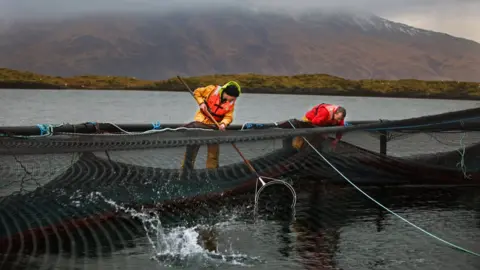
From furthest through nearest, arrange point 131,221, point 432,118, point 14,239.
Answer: point 432,118 < point 131,221 < point 14,239

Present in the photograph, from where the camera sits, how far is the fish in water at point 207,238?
30.9ft

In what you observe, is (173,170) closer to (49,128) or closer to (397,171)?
(49,128)

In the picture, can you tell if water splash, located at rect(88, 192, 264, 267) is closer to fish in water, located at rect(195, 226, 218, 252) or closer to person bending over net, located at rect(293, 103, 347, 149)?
fish in water, located at rect(195, 226, 218, 252)

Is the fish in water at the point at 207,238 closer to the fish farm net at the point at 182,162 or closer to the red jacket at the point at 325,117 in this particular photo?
the fish farm net at the point at 182,162

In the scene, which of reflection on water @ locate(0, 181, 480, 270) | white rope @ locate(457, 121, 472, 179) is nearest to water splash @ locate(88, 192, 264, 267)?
reflection on water @ locate(0, 181, 480, 270)

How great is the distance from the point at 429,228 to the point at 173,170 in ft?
14.1

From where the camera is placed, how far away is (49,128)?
10.9 m

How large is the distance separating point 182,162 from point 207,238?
1.34 meters

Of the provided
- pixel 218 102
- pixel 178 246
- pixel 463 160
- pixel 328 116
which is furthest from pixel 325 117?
pixel 178 246

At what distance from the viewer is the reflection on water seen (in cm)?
870

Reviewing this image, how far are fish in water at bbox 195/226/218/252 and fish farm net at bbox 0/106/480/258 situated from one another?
0.87 m

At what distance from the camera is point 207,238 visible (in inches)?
387

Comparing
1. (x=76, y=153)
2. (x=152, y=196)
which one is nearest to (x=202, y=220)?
(x=152, y=196)

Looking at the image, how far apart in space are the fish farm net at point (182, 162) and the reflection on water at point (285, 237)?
1.17 ft
